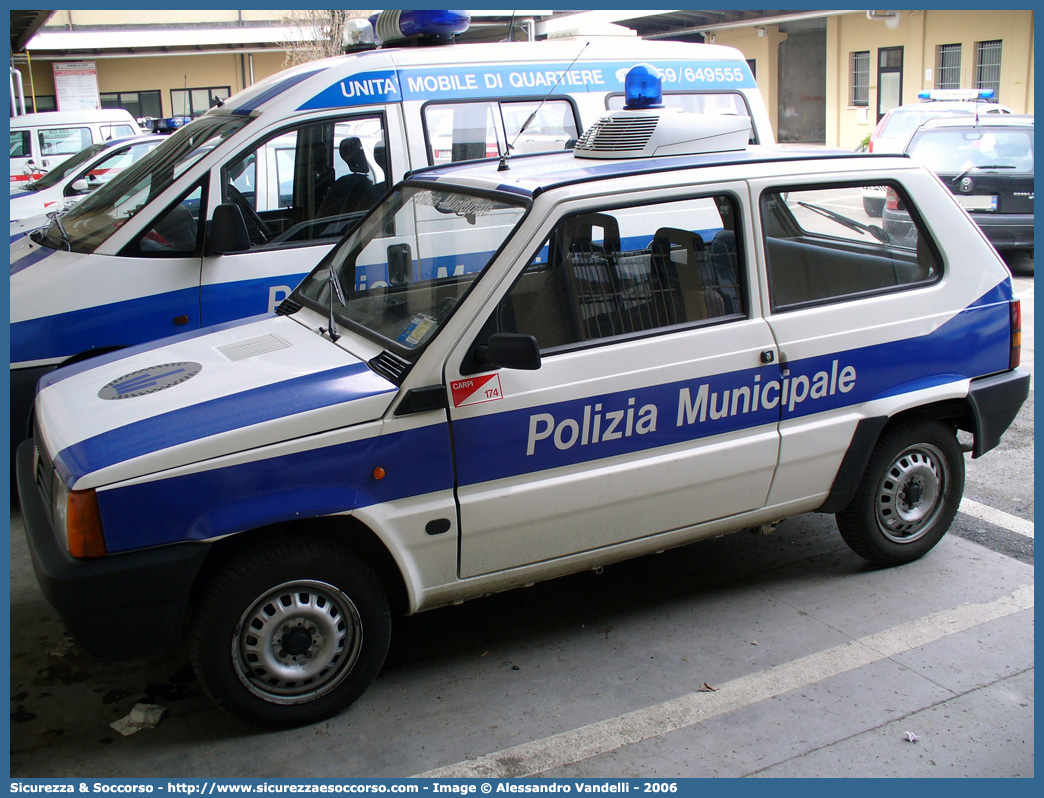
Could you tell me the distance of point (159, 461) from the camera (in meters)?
3.00

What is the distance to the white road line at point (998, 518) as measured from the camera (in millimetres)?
4910

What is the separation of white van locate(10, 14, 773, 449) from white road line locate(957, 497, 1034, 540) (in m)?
3.22

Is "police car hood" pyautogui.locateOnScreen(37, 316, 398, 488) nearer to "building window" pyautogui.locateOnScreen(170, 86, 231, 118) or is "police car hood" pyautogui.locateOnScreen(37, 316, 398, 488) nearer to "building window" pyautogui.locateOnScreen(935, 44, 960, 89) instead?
"building window" pyautogui.locateOnScreen(935, 44, 960, 89)

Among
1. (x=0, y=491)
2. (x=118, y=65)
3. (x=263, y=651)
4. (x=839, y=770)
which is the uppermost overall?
(x=118, y=65)

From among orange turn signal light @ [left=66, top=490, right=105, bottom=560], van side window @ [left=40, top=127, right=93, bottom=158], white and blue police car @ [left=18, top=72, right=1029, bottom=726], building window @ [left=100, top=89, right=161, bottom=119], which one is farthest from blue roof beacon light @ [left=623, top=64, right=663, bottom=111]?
building window @ [left=100, top=89, right=161, bottom=119]

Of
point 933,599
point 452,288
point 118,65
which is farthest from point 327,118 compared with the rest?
point 118,65

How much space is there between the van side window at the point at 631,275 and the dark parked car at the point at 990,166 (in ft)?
28.1

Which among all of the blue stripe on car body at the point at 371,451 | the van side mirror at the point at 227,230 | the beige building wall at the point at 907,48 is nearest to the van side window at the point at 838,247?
the blue stripe on car body at the point at 371,451

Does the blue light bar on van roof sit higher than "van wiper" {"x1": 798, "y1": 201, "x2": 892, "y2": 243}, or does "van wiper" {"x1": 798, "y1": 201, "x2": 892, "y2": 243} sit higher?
the blue light bar on van roof

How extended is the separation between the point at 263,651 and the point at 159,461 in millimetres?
745

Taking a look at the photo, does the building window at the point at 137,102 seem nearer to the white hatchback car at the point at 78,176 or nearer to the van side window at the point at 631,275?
the white hatchback car at the point at 78,176

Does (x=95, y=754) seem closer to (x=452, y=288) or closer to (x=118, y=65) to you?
(x=452, y=288)

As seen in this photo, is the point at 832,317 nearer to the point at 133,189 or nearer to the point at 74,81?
the point at 133,189

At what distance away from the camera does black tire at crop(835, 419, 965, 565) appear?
4277mm
